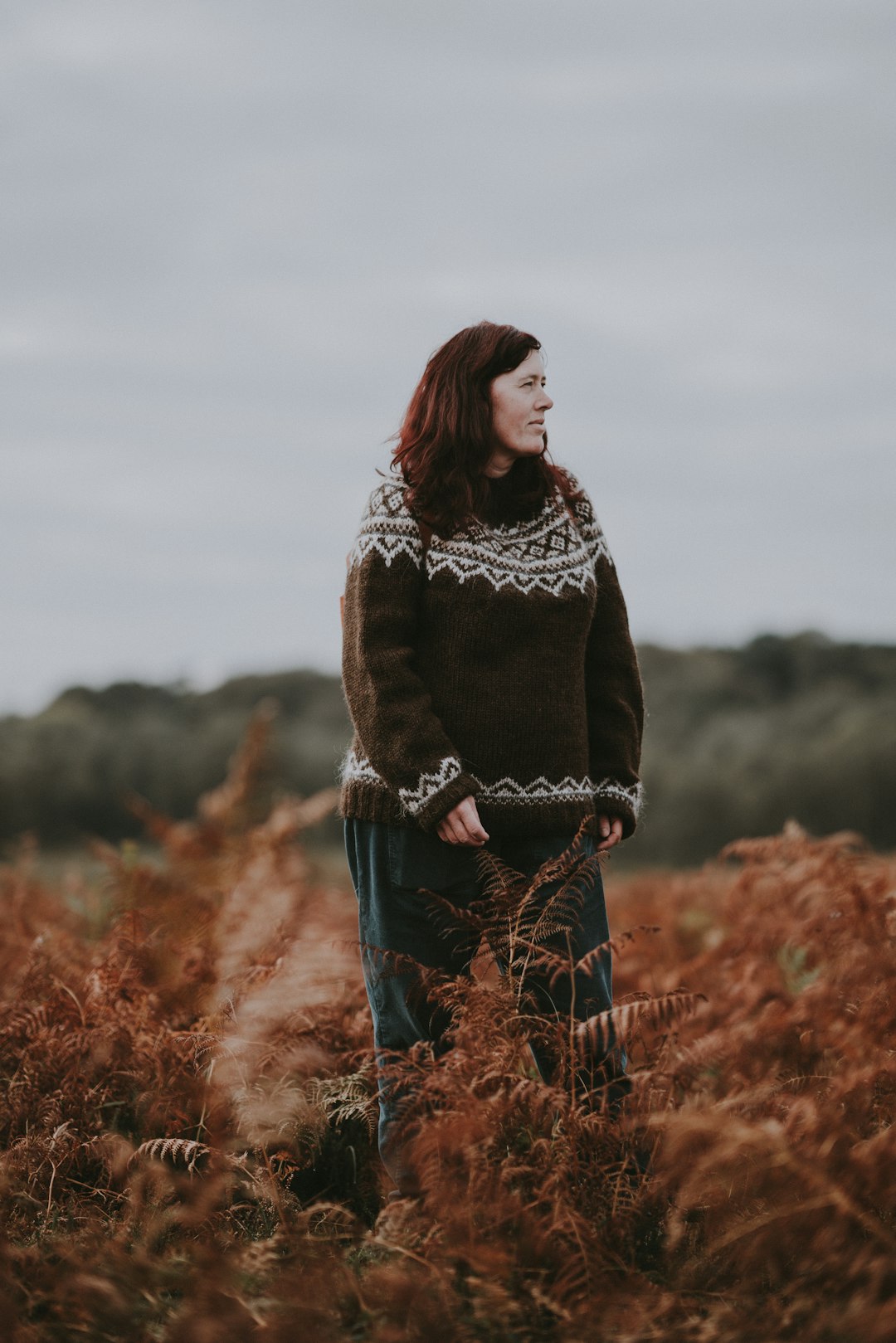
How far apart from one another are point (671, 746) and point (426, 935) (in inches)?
747

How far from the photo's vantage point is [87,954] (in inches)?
211

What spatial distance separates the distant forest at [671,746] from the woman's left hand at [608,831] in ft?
48.5

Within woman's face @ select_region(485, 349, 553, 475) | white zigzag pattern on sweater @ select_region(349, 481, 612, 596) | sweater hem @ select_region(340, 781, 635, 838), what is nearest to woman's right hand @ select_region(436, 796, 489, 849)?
sweater hem @ select_region(340, 781, 635, 838)

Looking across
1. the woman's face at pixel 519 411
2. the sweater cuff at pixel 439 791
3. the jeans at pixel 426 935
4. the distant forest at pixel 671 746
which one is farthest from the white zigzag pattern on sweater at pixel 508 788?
the distant forest at pixel 671 746

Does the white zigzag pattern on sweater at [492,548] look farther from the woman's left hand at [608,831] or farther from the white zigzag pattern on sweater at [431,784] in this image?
the woman's left hand at [608,831]

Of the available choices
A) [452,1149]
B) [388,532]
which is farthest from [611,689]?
[452,1149]

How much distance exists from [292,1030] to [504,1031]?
1162 millimetres

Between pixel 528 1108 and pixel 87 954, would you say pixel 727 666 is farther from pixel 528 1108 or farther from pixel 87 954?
pixel 528 1108

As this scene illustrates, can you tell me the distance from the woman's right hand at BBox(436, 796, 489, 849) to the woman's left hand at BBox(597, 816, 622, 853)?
510mm

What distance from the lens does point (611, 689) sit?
3.64 m

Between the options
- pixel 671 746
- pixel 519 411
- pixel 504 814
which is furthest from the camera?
pixel 671 746

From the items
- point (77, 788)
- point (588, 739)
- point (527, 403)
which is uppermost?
point (527, 403)

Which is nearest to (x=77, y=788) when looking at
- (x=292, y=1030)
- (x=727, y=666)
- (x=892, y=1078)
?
(x=727, y=666)

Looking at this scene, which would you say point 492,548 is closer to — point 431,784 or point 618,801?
point 431,784
